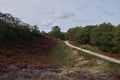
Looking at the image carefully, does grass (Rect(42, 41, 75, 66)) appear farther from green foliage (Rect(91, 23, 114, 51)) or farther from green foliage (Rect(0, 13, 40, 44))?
green foliage (Rect(0, 13, 40, 44))

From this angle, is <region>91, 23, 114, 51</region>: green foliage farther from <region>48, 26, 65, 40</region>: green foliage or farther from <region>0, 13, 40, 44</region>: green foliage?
<region>48, 26, 65, 40</region>: green foliage

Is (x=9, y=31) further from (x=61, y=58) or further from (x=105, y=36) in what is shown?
(x=105, y=36)

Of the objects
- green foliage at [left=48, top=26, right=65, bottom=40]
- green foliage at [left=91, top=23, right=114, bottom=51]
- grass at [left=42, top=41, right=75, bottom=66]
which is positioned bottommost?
grass at [left=42, top=41, right=75, bottom=66]

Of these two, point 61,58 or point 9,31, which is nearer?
point 61,58

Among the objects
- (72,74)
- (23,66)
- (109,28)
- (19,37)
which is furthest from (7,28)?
(72,74)

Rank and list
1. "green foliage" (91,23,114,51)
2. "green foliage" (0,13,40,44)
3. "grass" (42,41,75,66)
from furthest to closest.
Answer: "green foliage" (0,13,40,44), "green foliage" (91,23,114,51), "grass" (42,41,75,66)

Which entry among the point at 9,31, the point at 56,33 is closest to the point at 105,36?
the point at 9,31

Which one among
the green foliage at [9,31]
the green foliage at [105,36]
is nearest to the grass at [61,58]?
the green foliage at [105,36]

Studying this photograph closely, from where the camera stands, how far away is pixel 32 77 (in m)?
26.8

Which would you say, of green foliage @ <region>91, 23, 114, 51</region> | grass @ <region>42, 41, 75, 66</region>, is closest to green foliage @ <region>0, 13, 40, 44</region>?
grass @ <region>42, 41, 75, 66</region>

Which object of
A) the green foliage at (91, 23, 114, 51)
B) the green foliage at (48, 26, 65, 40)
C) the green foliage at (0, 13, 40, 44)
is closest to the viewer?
the green foliage at (91, 23, 114, 51)

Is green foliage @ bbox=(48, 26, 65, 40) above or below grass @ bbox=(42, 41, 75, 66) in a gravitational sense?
above

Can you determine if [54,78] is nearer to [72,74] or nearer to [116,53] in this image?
[72,74]

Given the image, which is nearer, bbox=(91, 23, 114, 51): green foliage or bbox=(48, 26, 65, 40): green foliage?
bbox=(91, 23, 114, 51): green foliage
